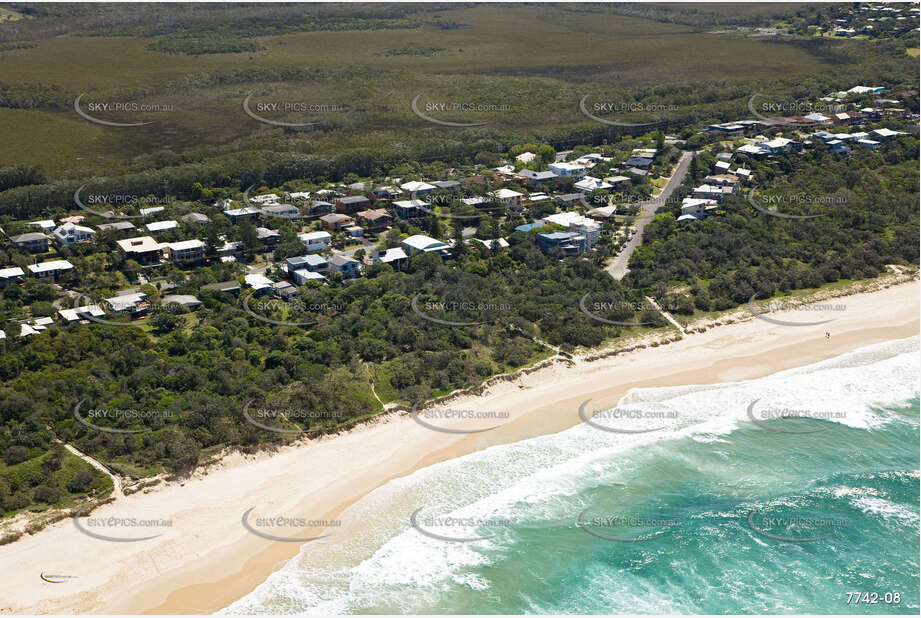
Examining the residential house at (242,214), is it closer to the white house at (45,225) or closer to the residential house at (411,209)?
the residential house at (411,209)

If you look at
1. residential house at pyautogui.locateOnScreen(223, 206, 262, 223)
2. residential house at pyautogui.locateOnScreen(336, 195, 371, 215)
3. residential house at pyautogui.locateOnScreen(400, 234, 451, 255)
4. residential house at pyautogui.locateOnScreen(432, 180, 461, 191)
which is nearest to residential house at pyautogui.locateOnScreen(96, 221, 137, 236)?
residential house at pyautogui.locateOnScreen(223, 206, 262, 223)

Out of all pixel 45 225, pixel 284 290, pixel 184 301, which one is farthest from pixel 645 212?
pixel 45 225

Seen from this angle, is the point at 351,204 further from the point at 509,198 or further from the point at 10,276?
the point at 10,276

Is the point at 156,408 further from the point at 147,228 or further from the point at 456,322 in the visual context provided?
the point at 147,228

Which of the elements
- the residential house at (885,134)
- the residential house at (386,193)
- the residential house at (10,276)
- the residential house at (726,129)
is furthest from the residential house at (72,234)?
the residential house at (885,134)

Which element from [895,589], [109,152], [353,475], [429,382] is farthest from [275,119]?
[895,589]
